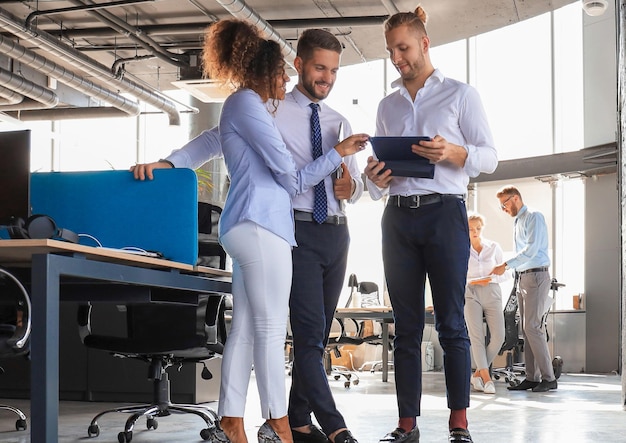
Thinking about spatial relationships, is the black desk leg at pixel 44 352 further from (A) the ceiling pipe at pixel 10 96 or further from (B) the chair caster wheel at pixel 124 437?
(A) the ceiling pipe at pixel 10 96

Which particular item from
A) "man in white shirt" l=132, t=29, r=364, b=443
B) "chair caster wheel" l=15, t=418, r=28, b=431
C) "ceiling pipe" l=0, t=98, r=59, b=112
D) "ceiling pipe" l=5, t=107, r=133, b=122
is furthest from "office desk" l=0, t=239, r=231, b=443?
"ceiling pipe" l=5, t=107, r=133, b=122

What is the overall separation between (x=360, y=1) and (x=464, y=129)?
21.4 feet

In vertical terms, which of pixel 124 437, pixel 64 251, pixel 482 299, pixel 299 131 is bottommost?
pixel 124 437

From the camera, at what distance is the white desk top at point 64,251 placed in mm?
2479

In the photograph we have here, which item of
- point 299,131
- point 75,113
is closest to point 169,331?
point 299,131

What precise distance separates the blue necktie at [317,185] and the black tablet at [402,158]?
26cm

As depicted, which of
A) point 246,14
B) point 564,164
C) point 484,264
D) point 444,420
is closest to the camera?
point 444,420

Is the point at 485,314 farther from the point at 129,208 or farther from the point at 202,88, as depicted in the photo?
the point at 129,208

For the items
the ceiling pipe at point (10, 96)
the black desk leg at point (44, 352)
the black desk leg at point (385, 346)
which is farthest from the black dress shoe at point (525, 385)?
the ceiling pipe at point (10, 96)

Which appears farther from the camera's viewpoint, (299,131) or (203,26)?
(203,26)

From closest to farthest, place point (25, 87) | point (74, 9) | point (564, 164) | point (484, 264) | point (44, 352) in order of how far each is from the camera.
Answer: point (44, 352), point (484, 264), point (74, 9), point (25, 87), point (564, 164)

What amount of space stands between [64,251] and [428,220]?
1.37 meters

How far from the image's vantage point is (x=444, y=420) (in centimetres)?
468

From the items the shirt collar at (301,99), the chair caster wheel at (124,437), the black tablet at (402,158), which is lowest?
the chair caster wheel at (124,437)
